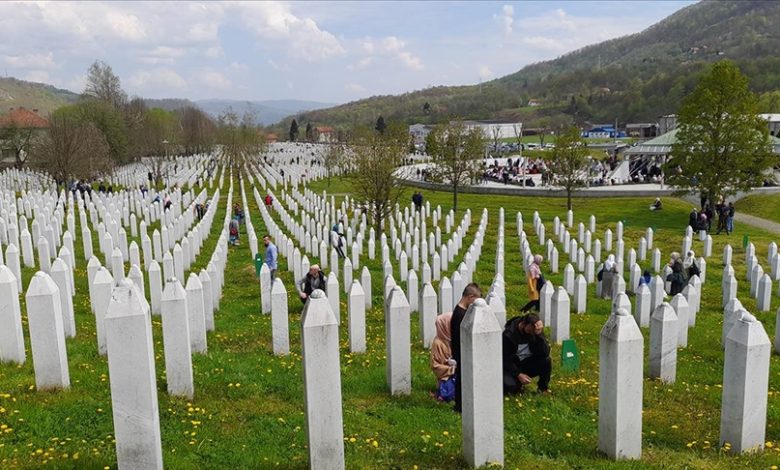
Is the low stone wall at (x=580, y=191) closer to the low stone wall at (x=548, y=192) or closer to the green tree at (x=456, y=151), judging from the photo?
the low stone wall at (x=548, y=192)

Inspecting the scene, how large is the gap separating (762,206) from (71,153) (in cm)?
3702

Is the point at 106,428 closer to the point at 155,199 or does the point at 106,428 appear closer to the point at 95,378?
the point at 95,378

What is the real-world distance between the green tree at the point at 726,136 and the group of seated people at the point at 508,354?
24259mm

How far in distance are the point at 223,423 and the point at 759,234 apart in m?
26.2

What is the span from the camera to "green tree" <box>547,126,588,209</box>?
3148 centimetres

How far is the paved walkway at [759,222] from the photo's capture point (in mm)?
27277

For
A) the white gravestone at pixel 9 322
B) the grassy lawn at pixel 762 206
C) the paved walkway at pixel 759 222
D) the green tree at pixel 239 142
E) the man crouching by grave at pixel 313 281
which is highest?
the green tree at pixel 239 142

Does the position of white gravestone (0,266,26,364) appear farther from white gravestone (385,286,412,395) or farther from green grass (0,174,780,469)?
white gravestone (385,286,412,395)

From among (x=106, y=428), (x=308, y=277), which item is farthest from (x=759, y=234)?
(x=106, y=428)

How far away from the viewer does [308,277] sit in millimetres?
11688

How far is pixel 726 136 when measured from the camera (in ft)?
90.8

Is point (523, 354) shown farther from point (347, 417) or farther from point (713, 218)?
point (713, 218)

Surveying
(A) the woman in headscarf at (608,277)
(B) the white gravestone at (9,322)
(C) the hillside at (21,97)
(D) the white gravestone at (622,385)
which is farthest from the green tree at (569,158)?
(C) the hillside at (21,97)

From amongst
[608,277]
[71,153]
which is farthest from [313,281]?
[71,153]
